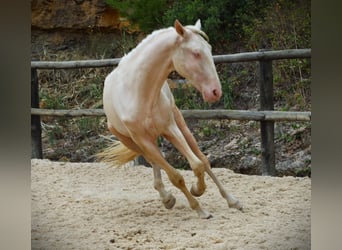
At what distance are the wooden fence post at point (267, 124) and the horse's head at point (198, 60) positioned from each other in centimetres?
20

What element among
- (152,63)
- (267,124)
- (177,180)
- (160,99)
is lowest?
(177,180)

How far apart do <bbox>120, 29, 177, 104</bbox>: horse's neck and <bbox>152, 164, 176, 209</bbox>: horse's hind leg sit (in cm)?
28

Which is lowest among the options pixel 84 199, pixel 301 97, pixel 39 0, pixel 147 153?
pixel 84 199

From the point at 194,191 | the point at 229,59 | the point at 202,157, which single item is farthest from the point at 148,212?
the point at 229,59

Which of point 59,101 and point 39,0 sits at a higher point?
point 39,0

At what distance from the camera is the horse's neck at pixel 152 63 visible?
2625 mm

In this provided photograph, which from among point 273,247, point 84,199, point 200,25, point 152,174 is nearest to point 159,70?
point 200,25

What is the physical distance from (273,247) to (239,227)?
0.49ft

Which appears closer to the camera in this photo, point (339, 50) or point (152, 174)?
point (339, 50)

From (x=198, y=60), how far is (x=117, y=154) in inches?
20.2

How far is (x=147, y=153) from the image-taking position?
8.75 ft

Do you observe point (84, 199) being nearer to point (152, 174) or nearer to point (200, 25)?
point (152, 174)

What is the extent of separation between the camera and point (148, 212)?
106 inches

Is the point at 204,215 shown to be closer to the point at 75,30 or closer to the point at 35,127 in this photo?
the point at 35,127
